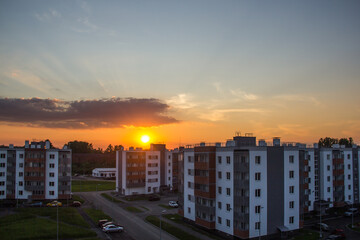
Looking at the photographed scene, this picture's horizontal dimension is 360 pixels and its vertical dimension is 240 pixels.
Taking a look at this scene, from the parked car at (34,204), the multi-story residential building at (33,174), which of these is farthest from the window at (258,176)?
the parked car at (34,204)

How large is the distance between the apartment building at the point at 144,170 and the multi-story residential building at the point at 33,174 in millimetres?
19291

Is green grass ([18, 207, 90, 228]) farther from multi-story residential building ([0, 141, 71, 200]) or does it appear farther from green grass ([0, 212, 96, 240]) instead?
multi-story residential building ([0, 141, 71, 200])

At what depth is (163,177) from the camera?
108m

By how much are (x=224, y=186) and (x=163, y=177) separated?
5552 cm

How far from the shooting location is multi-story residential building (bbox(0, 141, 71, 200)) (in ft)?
282

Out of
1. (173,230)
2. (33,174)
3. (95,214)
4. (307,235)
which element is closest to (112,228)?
(173,230)

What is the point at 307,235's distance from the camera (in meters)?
56.4

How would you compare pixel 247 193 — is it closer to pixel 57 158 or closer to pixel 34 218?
pixel 34 218

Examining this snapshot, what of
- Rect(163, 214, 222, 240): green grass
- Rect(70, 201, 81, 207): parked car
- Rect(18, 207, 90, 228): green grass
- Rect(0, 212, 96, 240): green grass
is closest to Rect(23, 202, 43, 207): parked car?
Rect(18, 207, 90, 228): green grass

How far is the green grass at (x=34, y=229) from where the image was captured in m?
52.7

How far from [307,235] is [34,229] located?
174 ft

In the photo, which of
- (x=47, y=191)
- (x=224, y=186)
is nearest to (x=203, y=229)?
(x=224, y=186)

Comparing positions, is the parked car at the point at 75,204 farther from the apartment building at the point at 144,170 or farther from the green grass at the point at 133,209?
the apartment building at the point at 144,170

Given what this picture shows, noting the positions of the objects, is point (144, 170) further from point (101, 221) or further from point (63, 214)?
point (101, 221)
